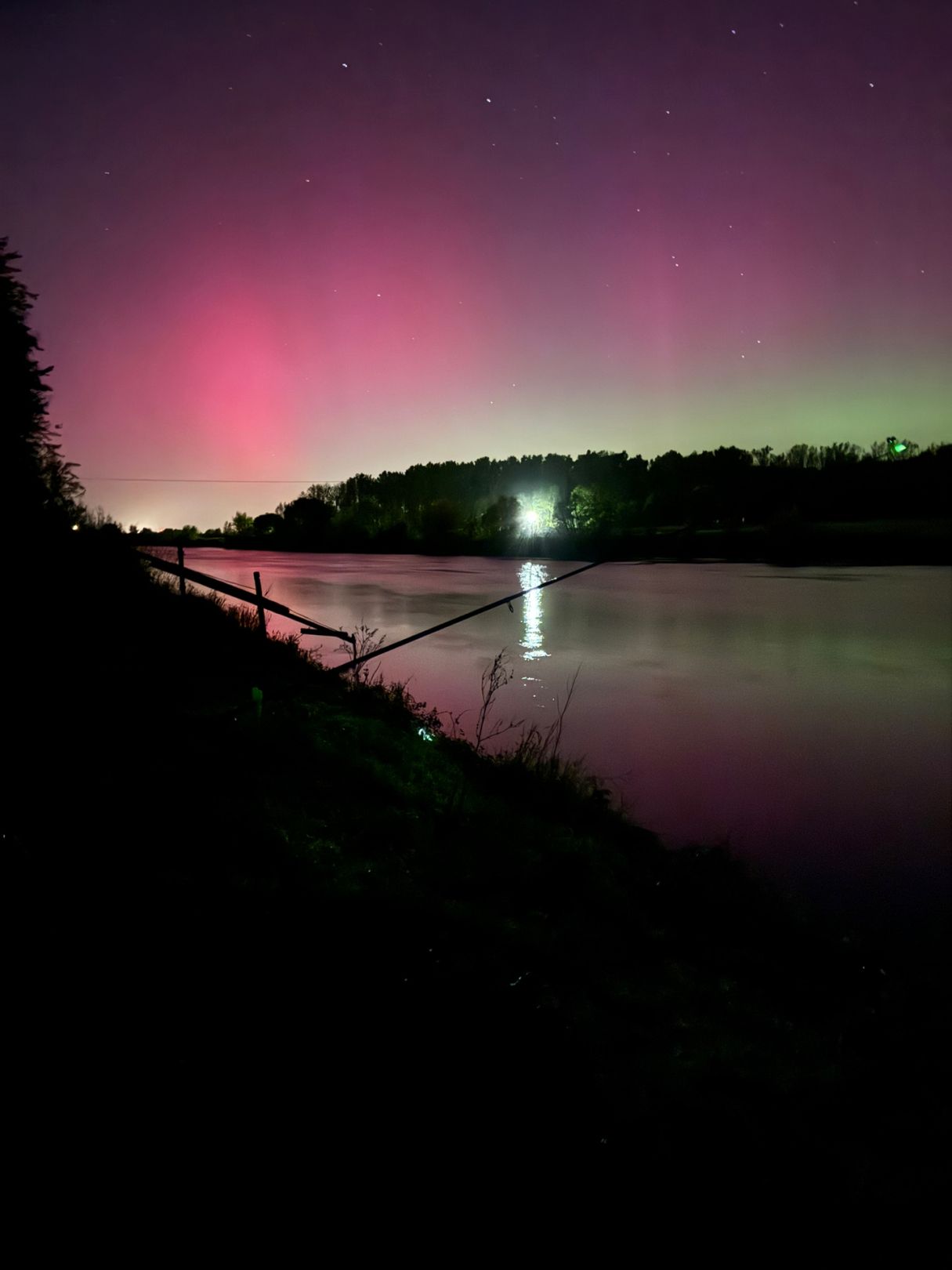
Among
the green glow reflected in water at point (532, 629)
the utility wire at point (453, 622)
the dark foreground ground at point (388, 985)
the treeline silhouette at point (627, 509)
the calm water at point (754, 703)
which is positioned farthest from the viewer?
the treeline silhouette at point (627, 509)

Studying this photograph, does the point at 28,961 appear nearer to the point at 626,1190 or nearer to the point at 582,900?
the point at 626,1190

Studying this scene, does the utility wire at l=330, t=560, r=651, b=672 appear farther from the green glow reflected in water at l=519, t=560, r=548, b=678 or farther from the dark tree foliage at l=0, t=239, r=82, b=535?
the dark tree foliage at l=0, t=239, r=82, b=535

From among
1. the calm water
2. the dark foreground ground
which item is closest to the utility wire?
the dark foreground ground

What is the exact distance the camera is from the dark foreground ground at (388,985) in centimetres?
364

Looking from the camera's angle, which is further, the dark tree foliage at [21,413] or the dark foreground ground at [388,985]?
the dark tree foliage at [21,413]

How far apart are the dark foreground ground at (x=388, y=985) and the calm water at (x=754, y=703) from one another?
440 centimetres

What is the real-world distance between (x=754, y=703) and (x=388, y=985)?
23394 millimetres

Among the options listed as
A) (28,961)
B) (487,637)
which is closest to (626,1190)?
(28,961)

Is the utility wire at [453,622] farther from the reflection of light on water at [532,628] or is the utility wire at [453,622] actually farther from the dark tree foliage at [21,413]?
the dark tree foliage at [21,413]

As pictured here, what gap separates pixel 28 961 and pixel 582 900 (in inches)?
199

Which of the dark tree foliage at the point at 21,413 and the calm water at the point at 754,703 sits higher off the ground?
the dark tree foliage at the point at 21,413

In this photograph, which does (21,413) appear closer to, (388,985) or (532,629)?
(388,985)

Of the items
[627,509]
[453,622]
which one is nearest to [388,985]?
[453,622]

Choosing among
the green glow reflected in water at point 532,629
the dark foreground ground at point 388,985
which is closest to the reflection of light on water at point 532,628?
the green glow reflected in water at point 532,629
